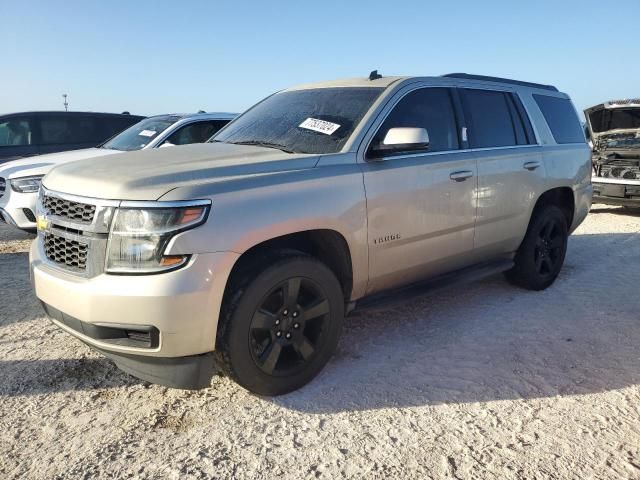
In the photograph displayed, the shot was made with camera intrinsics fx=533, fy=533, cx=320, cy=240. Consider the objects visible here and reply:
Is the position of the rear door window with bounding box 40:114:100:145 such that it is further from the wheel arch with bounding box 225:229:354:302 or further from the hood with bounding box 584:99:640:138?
the hood with bounding box 584:99:640:138

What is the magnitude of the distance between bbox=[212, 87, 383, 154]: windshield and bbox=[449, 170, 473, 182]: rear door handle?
0.80 meters

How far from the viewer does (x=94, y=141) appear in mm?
9469

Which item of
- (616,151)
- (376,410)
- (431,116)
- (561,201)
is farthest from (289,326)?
(616,151)

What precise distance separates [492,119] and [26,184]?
5.39 meters

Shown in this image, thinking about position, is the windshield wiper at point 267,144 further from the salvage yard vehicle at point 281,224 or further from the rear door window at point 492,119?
the rear door window at point 492,119

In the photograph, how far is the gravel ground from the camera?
2.47m

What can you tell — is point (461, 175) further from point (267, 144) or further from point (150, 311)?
point (150, 311)

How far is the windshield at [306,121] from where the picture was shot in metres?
3.46

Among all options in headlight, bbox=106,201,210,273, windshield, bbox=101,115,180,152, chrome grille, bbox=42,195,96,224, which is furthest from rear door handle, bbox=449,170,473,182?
windshield, bbox=101,115,180,152

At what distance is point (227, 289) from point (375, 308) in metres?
1.11

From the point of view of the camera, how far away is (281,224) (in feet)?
9.37

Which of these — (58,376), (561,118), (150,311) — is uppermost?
(561,118)

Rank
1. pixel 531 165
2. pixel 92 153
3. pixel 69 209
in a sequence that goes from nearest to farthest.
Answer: pixel 69 209, pixel 531 165, pixel 92 153

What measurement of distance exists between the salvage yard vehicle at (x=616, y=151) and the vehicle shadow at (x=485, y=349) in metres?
4.02
